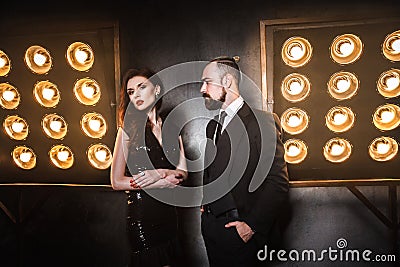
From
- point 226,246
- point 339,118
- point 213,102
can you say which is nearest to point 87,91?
point 213,102

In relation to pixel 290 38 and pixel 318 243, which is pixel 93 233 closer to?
pixel 318 243

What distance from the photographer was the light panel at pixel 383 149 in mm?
1975

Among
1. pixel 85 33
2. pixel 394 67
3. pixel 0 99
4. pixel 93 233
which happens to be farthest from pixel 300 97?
pixel 0 99

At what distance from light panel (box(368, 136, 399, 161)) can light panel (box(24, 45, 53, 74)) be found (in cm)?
146

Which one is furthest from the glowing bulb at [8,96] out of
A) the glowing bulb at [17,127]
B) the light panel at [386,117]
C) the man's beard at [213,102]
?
the light panel at [386,117]

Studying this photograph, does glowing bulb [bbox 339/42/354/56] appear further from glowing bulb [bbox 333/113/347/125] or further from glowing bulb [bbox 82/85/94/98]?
glowing bulb [bbox 82/85/94/98]

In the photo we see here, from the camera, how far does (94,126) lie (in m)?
2.12

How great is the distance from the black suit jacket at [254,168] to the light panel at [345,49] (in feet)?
1.22

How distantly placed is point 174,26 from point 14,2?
0.81 m

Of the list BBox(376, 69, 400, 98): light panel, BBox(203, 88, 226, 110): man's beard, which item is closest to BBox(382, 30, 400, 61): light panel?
BBox(376, 69, 400, 98): light panel

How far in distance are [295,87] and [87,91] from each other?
0.92 m

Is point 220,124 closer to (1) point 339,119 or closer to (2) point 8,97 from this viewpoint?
(1) point 339,119

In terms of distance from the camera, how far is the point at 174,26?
7.04 ft

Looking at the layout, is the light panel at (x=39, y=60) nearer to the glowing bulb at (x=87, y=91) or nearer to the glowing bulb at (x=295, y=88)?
the glowing bulb at (x=87, y=91)
